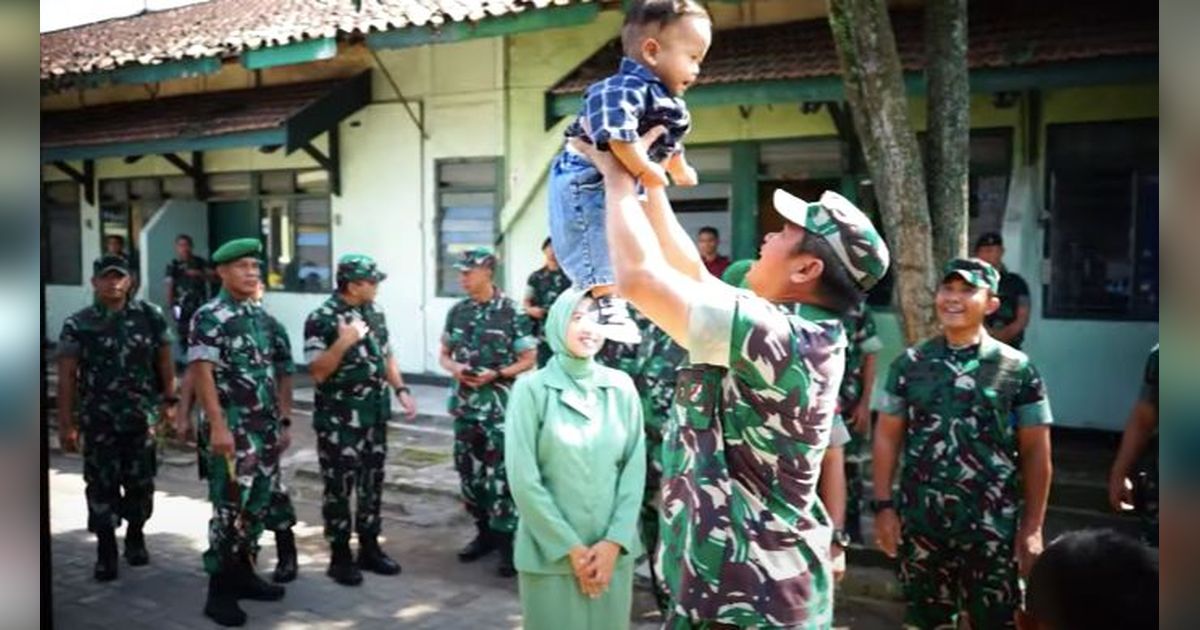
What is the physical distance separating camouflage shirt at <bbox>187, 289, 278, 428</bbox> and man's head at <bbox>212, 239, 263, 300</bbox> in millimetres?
59

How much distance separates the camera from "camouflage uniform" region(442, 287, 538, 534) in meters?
5.75

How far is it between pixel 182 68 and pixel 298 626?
7.18m

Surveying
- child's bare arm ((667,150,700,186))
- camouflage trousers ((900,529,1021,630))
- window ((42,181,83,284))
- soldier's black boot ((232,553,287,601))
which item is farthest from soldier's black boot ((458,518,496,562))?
window ((42,181,83,284))

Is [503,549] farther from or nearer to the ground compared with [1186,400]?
nearer to the ground

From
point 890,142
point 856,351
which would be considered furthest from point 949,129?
point 856,351

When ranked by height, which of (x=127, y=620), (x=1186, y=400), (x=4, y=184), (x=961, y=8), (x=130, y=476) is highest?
(x=961, y=8)

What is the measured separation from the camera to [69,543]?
20.4 feet

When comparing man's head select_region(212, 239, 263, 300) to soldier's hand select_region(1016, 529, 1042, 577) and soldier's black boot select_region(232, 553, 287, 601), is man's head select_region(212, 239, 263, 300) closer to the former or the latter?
soldier's black boot select_region(232, 553, 287, 601)

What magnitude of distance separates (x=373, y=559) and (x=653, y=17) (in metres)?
4.21

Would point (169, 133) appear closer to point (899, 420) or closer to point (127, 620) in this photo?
point (127, 620)

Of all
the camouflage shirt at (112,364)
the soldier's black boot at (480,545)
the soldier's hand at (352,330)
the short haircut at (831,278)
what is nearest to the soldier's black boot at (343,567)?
the soldier's black boot at (480,545)

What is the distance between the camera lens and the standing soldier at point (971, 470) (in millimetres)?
3404

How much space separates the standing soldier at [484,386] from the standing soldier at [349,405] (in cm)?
50

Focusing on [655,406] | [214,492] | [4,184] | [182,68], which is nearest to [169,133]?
[182,68]
